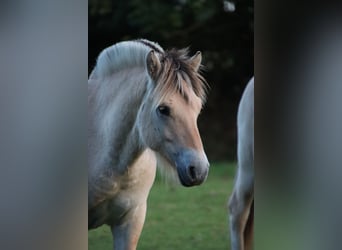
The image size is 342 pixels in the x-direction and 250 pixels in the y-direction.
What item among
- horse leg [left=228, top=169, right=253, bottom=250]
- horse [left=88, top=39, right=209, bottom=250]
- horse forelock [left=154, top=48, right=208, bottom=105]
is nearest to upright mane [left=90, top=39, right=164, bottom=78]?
horse [left=88, top=39, right=209, bottom=250]

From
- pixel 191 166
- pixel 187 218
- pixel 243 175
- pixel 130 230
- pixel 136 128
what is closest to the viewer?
pixel 191 166

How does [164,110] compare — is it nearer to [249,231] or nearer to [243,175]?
[243,175]

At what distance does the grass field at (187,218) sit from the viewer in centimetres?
392

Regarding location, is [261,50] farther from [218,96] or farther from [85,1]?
[85,1]

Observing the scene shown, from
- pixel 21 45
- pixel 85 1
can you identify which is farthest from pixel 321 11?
pixel 21 45

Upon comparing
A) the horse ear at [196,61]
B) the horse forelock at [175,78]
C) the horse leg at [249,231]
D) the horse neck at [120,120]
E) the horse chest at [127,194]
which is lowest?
the horse leg at [249,231]

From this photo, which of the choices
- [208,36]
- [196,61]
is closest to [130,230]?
[196,61]

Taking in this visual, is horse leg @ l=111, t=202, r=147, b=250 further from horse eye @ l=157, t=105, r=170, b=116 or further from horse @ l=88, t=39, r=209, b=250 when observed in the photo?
horse eye @ l=157, t=105, r=170, b=116

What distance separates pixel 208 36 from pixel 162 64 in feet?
1.53

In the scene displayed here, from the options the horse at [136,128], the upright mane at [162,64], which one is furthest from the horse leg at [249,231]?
the upright mane at [162,64]

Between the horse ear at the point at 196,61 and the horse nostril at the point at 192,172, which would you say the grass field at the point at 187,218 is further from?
the horse ear at the point at 196,61

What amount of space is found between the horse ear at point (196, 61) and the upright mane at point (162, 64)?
19 millimetres

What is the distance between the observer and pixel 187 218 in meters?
4.02

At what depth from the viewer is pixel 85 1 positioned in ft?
12.8
